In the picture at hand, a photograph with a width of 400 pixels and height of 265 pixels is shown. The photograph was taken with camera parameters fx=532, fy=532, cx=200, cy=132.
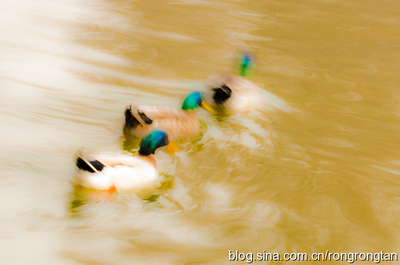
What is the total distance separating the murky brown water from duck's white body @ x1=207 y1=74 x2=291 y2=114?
0.19m

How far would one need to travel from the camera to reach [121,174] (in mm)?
4059

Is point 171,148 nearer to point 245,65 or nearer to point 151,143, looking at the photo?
point 151,143

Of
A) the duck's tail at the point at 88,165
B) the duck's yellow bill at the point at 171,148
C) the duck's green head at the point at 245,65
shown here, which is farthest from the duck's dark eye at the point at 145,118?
the duck's green head at the point at 245,65

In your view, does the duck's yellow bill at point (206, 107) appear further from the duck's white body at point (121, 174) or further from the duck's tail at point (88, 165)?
the duck's tail at point (88, 165)

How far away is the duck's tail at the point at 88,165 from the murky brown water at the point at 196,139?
0.25m

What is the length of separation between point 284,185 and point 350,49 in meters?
4.91

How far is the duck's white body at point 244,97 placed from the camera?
6047 millimetres

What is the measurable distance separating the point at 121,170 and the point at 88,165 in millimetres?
300

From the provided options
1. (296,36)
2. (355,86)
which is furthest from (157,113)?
(296,36)

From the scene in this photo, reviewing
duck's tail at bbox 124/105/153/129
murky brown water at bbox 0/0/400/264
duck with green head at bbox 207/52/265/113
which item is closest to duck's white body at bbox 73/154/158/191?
murky brown water at bbox 0/0/400/264

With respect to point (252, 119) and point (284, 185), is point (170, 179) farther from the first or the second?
point (252, 119)

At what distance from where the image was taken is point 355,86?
7199 millimetres

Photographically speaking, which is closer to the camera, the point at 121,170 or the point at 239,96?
the point at 121,170

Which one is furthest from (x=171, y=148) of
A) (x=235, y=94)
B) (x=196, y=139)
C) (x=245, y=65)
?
(x=245, y=65)
